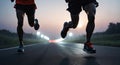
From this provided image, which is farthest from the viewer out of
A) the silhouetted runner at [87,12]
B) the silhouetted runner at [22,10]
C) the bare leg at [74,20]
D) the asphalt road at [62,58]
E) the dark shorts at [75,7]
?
the silhouetted runner at [22,10]

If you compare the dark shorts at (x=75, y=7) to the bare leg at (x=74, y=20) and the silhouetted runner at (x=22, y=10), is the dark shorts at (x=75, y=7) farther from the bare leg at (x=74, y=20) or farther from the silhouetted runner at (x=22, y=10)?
the silhouetted runner at (x=22, y=10)

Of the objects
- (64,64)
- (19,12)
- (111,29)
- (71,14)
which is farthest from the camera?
(111,29)

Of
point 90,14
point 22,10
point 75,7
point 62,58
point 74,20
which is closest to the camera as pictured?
point 62,58

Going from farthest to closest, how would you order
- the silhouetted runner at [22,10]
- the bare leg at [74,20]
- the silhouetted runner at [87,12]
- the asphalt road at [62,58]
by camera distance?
1. the silhouetted runner at [22,10]
2. the bare leg at [74,20]
3. the silhouetted runner at [87,12]
4. the asphalt road at [62,58]

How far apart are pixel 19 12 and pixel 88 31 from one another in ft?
8.61

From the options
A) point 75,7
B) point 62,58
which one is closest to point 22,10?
point 75,7

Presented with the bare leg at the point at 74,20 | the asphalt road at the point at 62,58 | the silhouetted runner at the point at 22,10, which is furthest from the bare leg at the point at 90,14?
the silhouetted runner at the point at 22,10

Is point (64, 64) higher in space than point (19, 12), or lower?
lower

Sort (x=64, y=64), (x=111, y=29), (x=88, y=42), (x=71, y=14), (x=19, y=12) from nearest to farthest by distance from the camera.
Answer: (x=64, y=64), (x=88, y=42), (x=71, y=14), (x=19, y=12), (x=111, y=29)

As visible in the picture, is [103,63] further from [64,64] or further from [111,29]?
[111,29]

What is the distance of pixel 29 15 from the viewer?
34.7 feet

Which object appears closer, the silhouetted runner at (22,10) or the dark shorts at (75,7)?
the dark shorts at (75,7)

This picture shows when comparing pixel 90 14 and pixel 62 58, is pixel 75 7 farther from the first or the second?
pixel 62 58

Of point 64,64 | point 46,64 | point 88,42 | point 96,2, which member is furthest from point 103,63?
point 96,2
